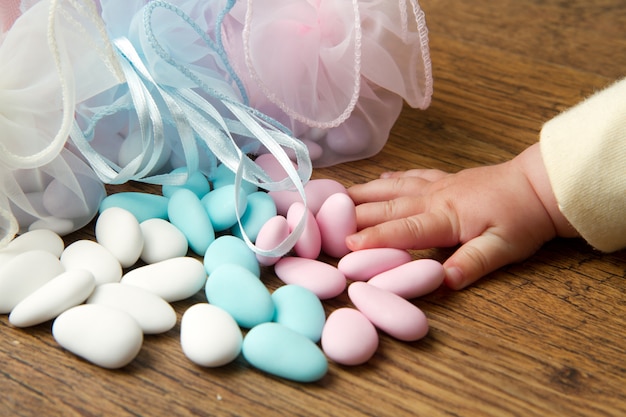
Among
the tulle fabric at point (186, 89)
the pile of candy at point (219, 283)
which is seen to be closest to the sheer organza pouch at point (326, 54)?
the tulle fabric at point (186, 89)

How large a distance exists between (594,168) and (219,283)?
0.33 m

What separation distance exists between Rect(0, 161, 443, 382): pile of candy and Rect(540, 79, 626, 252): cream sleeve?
139mm

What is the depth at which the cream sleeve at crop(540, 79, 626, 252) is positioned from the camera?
641 mm

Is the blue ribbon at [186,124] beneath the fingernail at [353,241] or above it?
above

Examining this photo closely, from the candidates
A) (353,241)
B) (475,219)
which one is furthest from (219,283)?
(475,219)

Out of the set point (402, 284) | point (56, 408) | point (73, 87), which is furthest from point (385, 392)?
point (73, 87)

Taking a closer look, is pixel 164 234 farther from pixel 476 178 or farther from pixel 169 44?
pixel 476 178

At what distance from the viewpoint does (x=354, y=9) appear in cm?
71

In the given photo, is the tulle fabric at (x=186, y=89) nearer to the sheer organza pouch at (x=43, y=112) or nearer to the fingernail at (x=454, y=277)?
the sheer organza pouch at (x=43, y=112)

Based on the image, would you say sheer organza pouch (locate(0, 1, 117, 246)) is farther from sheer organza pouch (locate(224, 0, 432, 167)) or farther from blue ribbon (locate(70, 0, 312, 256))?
sheer organza pouch (locate(224, 0, 432, 167))

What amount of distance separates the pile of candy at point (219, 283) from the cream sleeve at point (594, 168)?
0.14 metres

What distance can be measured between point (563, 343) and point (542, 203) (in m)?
0.15

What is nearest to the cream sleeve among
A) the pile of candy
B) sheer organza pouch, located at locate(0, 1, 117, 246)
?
the pile of candy

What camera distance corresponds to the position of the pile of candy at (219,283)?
542 millimetres
